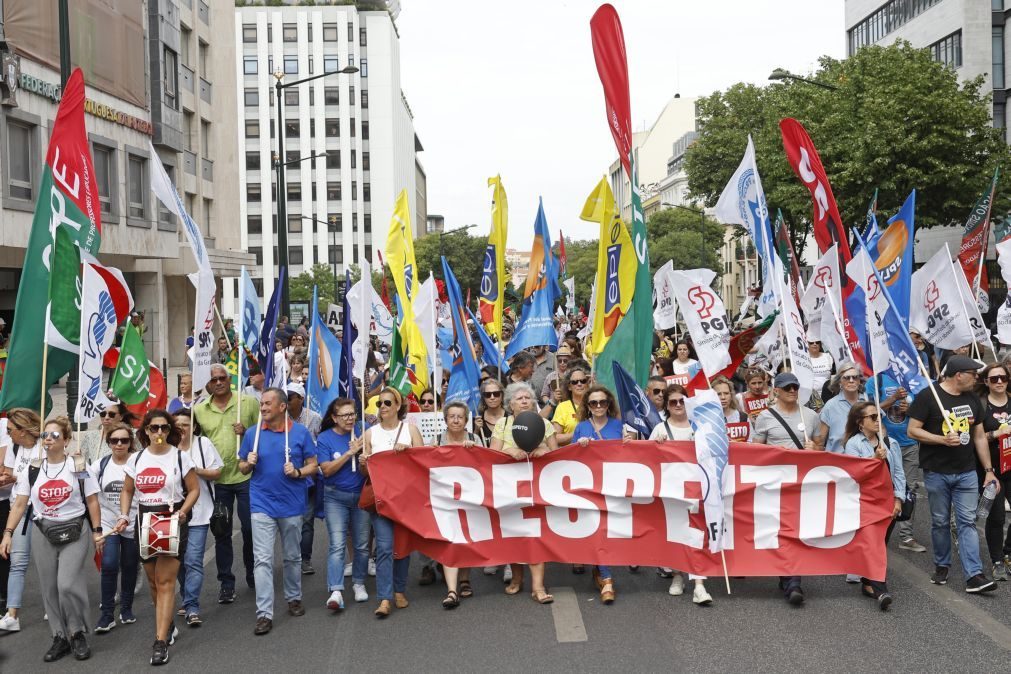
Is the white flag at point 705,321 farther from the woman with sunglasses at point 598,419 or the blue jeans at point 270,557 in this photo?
the blue jeans at point 270,557

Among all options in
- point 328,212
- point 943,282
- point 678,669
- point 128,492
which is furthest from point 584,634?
point 328,212

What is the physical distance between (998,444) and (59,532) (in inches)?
255

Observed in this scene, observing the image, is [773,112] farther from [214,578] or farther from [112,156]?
[214,578]

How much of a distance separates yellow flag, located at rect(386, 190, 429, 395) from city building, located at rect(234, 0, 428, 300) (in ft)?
276

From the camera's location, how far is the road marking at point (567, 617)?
7.08 metres

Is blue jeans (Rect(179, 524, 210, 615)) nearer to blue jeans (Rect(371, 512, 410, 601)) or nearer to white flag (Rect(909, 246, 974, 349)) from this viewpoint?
blue jeans (Rect(371, 512, 410, 601))

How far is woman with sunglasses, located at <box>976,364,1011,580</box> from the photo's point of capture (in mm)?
8203

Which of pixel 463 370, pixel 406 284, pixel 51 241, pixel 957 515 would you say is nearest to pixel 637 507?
pixel 957 515

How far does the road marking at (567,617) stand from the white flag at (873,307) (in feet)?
8.87

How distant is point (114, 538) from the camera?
762cm

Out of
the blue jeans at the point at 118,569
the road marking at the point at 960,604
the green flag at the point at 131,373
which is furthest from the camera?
the green flag at the point at 131,373

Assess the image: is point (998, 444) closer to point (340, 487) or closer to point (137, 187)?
point (340, 487)

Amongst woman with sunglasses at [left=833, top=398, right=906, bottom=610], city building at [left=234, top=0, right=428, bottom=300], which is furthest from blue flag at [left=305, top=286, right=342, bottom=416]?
city building at [left=234, top=0, right=428, bottom=300]

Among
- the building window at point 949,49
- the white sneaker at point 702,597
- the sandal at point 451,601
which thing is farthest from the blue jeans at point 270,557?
the building window at point 949,49
